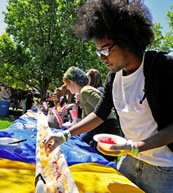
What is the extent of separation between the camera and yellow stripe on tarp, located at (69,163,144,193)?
109 cm

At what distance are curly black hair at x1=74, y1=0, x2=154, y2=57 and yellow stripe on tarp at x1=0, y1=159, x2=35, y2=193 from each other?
1056 mm

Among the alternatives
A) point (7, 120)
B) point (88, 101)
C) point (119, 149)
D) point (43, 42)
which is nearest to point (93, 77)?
point (88, 101)

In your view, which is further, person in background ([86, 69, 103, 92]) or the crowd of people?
person in background ([86, 69, 103, 92])

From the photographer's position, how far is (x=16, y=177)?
1149 millimetres

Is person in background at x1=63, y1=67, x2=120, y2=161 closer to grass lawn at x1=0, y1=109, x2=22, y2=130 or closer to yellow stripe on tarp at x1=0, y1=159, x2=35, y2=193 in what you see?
yellow stripe on tarp at x1=0, y1=159, x2=35, y2=193

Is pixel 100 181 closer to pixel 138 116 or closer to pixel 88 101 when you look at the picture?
pixel 138 116

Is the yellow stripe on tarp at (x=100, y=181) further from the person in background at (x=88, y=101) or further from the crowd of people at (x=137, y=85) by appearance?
the person in background at (x=88, y=101)

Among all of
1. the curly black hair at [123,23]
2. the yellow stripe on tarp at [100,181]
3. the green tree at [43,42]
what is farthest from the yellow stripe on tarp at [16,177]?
the green tree at [43,42]

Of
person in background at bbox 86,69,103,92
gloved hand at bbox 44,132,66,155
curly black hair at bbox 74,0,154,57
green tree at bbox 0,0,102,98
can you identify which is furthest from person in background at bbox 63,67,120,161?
green tree at bbox 0,0,102,98

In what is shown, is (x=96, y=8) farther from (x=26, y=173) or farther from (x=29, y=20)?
(x=29, y=20)

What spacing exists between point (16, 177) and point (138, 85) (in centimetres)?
99

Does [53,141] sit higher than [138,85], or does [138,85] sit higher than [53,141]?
[138,85]

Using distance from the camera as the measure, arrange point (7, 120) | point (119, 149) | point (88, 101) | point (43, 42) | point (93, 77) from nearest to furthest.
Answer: point (119, 149), point (88, 101), point (93, 77), point (7, 120), point (43, 42)

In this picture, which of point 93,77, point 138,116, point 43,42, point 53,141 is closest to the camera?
point 138,116
